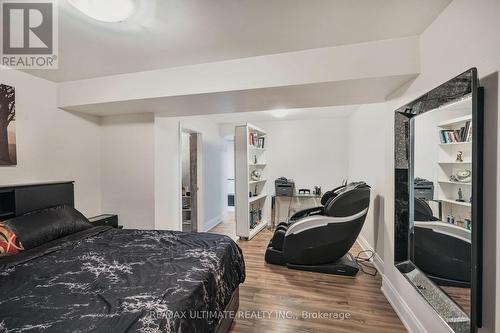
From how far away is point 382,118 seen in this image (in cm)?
307

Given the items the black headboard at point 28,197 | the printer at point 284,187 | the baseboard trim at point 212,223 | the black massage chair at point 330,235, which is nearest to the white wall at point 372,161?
the black massage chair at point 330,235

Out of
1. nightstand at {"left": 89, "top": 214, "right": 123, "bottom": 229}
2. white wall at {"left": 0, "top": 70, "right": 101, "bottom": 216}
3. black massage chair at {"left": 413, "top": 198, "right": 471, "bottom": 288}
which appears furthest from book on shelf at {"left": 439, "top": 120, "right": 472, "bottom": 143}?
white wall at {"left": 0, "top": 70, "right": 101, "bottom": 216}

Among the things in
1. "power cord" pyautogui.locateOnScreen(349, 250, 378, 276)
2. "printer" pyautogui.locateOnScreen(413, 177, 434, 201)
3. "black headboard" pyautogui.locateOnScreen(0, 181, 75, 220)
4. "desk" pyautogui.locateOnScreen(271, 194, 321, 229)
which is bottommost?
"power cord" pyautogui.locateOnScreen(349, 250, 378, 276)

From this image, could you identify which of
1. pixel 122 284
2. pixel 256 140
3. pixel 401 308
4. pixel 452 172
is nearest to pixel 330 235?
pixel 401 308

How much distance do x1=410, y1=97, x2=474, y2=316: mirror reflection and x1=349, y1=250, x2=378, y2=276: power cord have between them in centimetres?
126

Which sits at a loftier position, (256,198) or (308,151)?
(308,151)

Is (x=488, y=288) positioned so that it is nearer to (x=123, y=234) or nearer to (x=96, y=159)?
(x=123, y=234)

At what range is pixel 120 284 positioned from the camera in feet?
4.52

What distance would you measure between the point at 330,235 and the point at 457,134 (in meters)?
1.85

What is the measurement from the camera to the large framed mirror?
121 centimetres

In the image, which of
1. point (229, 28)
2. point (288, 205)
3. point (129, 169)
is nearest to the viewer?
point (229, 28)

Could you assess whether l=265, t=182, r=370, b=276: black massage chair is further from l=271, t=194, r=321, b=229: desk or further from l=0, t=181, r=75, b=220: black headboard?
l=0, t=181, r=75, b=220: black headboard

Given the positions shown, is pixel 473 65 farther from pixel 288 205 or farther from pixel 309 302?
pixel 288 205

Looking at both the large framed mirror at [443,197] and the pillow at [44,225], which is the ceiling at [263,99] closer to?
the large framed mirror at [443,197]
